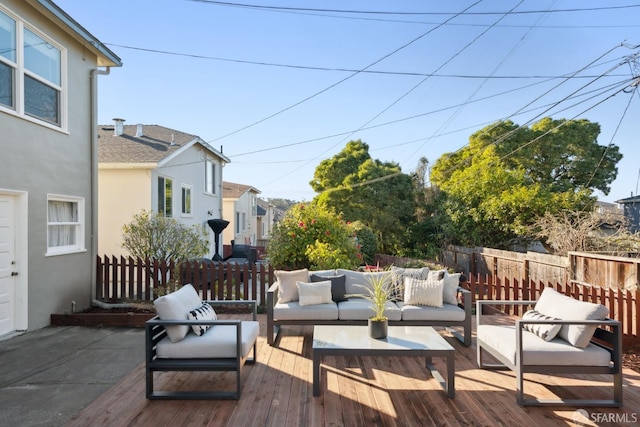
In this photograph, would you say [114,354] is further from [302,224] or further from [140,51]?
[140,51]

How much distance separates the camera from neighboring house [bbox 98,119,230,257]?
10.7m

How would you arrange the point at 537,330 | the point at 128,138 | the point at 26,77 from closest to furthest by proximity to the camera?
1. the point at 537,330
2. the point at 26,77
3. the point at 128,138

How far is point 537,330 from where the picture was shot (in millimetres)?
3836

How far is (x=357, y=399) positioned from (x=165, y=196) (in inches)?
400

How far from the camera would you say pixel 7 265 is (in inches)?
222

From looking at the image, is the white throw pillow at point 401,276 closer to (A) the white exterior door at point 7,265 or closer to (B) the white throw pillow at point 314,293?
(B) the white throw pillow at point 314,293

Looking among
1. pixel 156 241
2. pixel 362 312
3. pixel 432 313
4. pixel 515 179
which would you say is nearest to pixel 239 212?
pixel 156 241

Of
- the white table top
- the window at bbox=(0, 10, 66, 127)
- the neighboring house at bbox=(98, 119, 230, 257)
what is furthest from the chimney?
the white table top

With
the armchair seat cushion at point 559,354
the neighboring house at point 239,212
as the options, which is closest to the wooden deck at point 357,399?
the armchair seat cushion at point 559,354

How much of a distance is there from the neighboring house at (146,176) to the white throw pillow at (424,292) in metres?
7.56

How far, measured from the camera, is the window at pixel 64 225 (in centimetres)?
657

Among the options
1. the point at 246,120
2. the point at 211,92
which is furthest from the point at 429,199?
the point at 211,92

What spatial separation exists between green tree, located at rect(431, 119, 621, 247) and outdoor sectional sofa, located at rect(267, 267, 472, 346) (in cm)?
786

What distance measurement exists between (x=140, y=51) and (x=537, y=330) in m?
11.0
